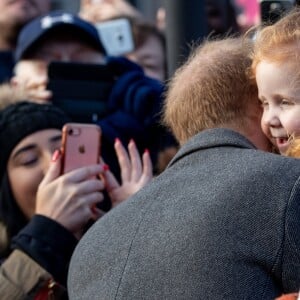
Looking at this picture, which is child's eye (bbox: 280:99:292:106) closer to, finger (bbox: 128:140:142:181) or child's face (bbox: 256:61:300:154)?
→ child's face (bbox: 256:61:300:154)

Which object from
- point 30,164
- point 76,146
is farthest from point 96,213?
point 30,164

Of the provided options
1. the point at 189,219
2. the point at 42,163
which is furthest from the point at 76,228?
the point at 189,219

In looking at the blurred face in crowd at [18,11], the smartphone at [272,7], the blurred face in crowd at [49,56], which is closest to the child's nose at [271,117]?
the smartphone at [272,7]

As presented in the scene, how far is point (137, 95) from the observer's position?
10.7ft

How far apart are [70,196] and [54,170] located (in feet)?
0.34

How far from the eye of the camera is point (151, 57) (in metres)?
4.15

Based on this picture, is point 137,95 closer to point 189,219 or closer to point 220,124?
point 220,124

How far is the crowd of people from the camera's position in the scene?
67.9 inches

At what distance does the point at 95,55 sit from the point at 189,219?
1.86m

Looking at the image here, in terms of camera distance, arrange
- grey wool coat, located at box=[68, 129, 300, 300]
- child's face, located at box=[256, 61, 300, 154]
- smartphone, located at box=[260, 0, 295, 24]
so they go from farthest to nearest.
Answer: smartphone, located at box=[260, 0, 295, 24], child's face, located at box=[256, 61, 300, 154], grey wool coat, located at box=[68, 129, 300, 300]

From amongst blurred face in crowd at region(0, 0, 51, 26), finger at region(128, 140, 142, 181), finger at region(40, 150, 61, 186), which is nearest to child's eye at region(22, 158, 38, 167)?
finger at region(40, 150, 61, 186)

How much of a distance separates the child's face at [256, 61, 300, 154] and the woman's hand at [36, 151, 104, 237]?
770 millimetres

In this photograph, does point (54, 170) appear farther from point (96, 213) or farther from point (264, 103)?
point (264, 103)

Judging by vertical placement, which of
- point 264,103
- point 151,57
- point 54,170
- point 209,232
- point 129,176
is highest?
point 264,103
